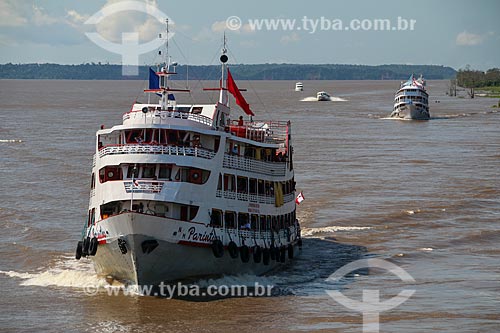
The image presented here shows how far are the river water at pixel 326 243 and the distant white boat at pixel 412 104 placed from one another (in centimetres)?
3286

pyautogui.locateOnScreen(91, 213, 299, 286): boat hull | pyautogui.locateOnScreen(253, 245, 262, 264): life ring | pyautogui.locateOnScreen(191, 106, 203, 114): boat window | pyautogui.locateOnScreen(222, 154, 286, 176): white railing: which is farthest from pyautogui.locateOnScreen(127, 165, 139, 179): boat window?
pyautogui.locateOnScreen(253, 245, 262, 264): life ring

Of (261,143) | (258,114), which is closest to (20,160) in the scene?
(261,143)

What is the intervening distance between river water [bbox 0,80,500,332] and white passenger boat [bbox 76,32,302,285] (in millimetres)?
1121

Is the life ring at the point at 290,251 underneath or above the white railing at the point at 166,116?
underneath

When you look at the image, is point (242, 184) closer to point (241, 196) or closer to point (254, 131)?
point (241, 196)

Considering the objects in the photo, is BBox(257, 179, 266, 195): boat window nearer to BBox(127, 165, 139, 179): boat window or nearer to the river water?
the river water

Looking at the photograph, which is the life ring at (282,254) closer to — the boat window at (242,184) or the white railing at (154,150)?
the boat window at (242,184)

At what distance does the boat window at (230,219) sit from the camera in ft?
113

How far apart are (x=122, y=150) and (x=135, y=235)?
10.4ft

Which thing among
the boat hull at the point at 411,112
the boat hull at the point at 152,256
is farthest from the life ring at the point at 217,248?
the boat hull at the point at 411,112

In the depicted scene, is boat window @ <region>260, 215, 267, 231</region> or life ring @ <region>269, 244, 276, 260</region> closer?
boat window @ <region>260, 215, 267, 231</region>

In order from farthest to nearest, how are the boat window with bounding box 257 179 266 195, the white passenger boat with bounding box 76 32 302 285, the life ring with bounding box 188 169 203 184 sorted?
1. the boat window with bounding box 257 179 266 195
2. the life ring with bounding box 188 169 203 184
3. the white passenger boat with bounding box 76 32 302 285

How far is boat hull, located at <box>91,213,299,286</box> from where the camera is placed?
31.5 m

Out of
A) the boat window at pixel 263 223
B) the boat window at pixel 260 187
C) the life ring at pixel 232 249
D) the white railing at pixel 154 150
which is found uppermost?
the white railing at pixel 154 150
